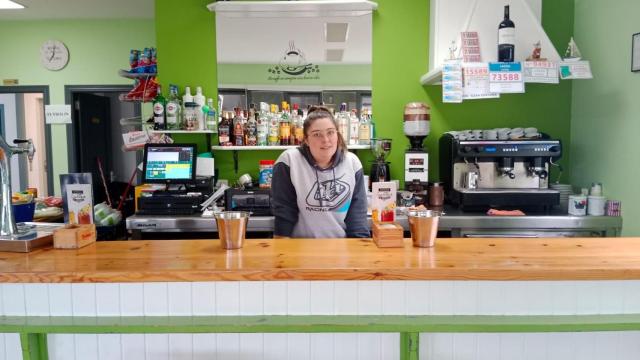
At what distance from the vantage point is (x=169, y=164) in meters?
3.04

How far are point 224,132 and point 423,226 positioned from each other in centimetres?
213

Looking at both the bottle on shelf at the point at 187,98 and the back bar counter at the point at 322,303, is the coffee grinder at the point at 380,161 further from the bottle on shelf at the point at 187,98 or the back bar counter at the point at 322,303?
the back bar counter at the point at 322,303

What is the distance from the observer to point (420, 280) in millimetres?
1402

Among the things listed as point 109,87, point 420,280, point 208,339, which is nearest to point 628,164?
point 420,280

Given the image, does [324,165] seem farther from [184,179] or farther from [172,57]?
[172,57]

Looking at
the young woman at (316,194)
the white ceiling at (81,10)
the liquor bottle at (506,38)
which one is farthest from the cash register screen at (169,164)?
the white ceiling at (81,10)

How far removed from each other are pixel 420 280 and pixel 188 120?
2.35 metres

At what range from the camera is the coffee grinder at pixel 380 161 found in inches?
129

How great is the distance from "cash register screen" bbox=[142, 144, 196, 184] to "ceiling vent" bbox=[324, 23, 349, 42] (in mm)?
1225

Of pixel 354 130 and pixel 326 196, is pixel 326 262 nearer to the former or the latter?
pixel 326 196

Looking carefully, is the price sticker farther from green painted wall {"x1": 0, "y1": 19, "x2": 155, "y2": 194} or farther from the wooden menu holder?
green painted wall {"x1": 0, "y1": 19, "x2": 155, "y2": 194}

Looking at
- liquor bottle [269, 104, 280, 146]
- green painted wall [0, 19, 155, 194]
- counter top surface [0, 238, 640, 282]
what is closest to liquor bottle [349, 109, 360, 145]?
liquor bottle [269, 104, 280, 146]

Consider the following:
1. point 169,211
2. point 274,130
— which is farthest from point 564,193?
point 169,211

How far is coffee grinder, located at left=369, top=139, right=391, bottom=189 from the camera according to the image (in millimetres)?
3285
